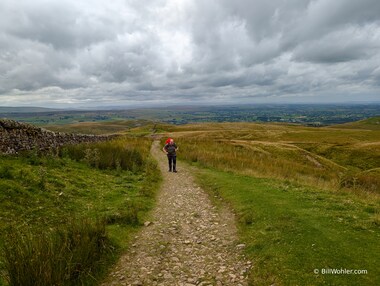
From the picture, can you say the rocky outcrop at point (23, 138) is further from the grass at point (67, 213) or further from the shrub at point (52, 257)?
the shrub at point (52, 257)

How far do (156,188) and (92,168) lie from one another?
4.85 m

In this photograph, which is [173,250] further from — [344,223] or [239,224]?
[344,223]

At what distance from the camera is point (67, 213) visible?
32.7ft

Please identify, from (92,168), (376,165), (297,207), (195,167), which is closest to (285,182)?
(297,207)

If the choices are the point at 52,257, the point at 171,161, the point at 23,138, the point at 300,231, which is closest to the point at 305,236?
the point at 300,231

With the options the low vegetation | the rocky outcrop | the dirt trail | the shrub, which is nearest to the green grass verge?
the low vegetation

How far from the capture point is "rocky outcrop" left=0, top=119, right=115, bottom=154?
15.0 meters

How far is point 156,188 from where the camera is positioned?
1622 centimetres

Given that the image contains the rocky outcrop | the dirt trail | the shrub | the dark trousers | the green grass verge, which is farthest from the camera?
the dark trousers

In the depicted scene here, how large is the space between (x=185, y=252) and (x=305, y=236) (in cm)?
342

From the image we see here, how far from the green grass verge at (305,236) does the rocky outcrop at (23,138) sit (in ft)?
37.3

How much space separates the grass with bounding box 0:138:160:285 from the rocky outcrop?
2.71ft
